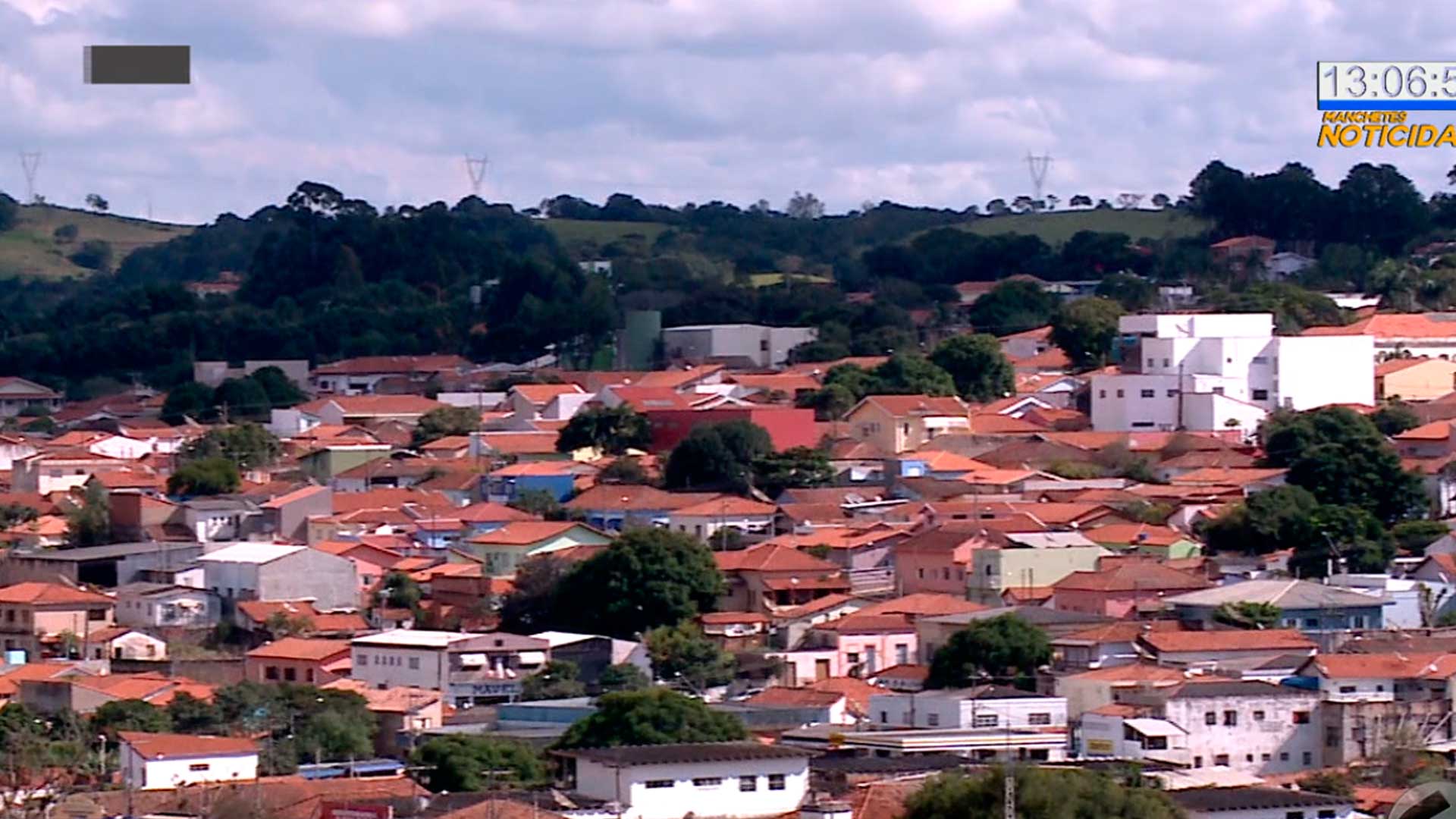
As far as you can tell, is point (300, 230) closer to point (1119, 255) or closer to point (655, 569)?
point (1119, 255)

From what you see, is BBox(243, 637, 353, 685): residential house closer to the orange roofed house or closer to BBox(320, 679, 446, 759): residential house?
BBox(320, 679, 446, 759): residential house

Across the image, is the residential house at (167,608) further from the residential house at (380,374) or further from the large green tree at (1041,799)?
the residential house at (380,374)

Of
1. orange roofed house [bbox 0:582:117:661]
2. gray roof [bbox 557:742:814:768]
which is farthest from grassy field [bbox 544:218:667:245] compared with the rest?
gray roof [bbox 557:742:814:768]

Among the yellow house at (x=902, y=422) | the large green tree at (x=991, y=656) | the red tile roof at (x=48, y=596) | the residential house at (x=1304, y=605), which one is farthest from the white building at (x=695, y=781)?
the yellow house at (x=902, y=422)

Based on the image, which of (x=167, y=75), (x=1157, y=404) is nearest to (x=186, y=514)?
(x=1157, y=404)

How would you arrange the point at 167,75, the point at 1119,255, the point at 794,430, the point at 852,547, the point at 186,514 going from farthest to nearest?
the point at 1119,255 → the point at 794,430 → the point at 186,514 → the point at 852,547 → the point at 167,75

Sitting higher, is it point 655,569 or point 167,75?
point 167,75

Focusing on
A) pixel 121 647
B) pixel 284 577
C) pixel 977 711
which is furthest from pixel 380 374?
pixel 977 711
